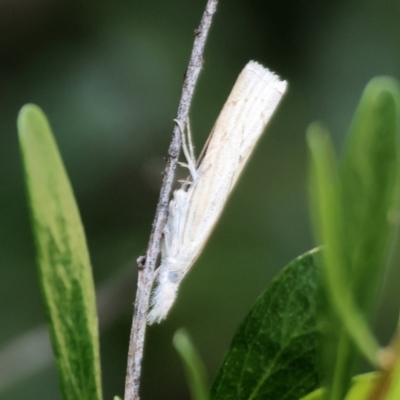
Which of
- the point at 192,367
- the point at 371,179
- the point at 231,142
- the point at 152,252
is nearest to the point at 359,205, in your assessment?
the point at 371,179

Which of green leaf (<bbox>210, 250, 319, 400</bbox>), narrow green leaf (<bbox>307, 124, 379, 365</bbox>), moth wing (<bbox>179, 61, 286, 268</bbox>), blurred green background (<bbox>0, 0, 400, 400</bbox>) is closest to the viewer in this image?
narrow green leaf (<bbox>307, 124, 379, 365</bbox>)

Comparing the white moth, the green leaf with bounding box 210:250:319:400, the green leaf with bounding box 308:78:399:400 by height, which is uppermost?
the white moth

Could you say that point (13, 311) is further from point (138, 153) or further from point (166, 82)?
point (166, 82)

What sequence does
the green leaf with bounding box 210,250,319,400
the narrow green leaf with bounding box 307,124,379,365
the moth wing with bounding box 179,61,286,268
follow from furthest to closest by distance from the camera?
the moth wing with bounding box 179,61,286,268 < the green leaf with bounding box 210,250,319,400 < the narrow green leaf with bounding box 307,124,379,365

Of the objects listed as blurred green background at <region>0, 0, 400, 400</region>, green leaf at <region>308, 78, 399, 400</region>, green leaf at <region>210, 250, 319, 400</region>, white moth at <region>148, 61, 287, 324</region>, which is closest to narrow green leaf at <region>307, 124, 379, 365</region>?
green leaf at <region>308, 78, 399, 400</region>

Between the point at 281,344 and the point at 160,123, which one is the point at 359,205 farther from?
the point at 160,123

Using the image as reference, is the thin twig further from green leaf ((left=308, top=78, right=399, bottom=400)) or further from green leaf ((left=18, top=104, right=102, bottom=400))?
green leaf ((left=308, top=78, right=399, bottom=400))
